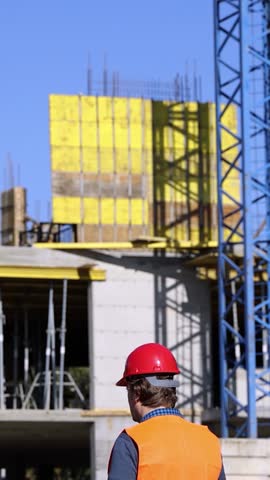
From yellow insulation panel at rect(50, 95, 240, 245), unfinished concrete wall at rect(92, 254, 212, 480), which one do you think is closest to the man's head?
unfinished concrete wall at rect(92, 254, 212, 480)

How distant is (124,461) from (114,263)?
39650 mm

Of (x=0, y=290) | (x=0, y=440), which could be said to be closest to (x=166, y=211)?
(x=0, y=290)

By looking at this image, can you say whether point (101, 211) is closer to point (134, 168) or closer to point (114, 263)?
point (134, 168)

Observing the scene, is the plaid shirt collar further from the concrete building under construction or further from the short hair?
the concrete building under construction

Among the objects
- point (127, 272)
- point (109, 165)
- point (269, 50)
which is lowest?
point (127, 272)

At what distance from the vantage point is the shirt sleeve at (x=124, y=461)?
15.6ft

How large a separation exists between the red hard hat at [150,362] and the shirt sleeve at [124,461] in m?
0.28

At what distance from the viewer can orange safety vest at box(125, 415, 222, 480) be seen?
4824 mm

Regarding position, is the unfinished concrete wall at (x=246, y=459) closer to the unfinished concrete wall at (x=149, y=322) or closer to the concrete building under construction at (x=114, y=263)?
the concrete building under construction at (x=114, y=263)

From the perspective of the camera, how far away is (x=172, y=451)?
192 inches

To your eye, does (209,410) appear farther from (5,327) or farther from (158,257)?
(5,327)

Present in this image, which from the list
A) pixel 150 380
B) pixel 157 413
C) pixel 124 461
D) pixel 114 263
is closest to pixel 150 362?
pixel 150 380

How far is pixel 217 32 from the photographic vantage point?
44.1 metres

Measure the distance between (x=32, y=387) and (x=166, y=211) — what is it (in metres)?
8.32
